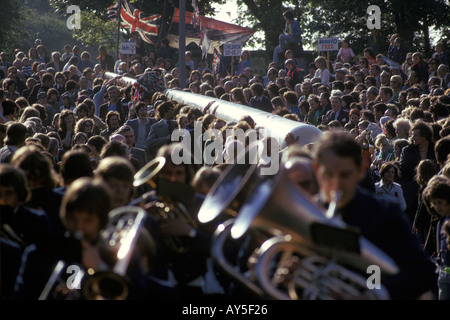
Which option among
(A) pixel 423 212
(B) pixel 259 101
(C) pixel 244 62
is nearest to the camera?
(A) pixel 423 212

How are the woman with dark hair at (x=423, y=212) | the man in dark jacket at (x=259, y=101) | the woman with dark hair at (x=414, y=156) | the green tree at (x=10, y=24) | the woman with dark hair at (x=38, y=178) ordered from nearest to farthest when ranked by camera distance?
the woman with dark hair at (x=38, y=178), the woman with dark hair at (x=423, y=212), the woman with dark hair at (x=414, y=156), the man in dark jacket at (x=259, y=101), the green tree at (x=10, y=24)

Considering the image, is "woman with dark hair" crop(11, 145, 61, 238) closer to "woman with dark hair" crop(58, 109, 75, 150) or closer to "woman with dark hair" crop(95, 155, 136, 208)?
"woman with dark hair" crop(95, 155, 136, 208)

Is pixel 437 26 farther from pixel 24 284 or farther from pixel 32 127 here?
pixel 24 284

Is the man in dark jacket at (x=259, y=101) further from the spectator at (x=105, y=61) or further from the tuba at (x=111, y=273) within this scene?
the spectator at (x=105, y=61)

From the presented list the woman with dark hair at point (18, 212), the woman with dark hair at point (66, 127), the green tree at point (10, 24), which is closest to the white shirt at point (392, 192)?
the woman with dark hair at point (66, 127)

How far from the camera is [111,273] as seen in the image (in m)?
3.51

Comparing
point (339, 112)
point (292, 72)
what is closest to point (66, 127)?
point (339, 112)

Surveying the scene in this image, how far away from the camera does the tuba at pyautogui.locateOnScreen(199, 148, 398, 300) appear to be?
3.16m

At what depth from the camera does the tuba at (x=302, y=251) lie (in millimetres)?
3162

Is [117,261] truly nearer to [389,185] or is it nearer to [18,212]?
[18,212]

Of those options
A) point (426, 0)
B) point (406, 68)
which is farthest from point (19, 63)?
point (426, 0)

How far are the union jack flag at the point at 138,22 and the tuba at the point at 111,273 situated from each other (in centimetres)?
2425

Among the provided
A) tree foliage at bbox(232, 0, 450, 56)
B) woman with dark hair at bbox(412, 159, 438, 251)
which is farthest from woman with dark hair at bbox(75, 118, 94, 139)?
tree foliage at bbox(232, 0, 450, 56)

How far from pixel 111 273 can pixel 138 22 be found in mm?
24945
